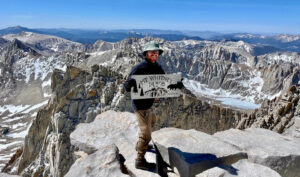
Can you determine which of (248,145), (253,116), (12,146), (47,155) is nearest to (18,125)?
(12,146)

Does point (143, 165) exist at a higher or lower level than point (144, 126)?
lower

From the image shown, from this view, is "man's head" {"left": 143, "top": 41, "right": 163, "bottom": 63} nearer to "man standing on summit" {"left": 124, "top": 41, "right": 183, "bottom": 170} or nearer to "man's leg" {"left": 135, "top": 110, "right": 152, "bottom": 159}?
"man standing on summit" {"left": 124, "top": 41, "right": 183, "bottom": 170}

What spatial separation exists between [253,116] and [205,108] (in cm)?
2368

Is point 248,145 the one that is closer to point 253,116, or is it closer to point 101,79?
point 253,116

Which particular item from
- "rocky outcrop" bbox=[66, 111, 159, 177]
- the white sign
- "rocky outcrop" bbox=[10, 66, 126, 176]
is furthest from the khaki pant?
"rocky outcrop" bbox=[10, 66, 126, 176]

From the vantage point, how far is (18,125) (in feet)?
576

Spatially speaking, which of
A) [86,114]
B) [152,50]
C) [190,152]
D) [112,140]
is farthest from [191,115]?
[152,50]

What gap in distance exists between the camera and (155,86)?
8461 mm

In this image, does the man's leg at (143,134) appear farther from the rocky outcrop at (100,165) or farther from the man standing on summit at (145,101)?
the rocky outcrop at (100,165)

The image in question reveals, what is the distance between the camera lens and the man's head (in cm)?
804

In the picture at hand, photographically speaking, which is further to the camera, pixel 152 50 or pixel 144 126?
pixel 144 126

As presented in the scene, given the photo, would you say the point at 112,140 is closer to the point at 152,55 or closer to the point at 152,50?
the point at 152,55

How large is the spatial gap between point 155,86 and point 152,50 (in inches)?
48.7

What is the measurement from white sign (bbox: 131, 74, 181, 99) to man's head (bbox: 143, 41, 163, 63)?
0.63 m
